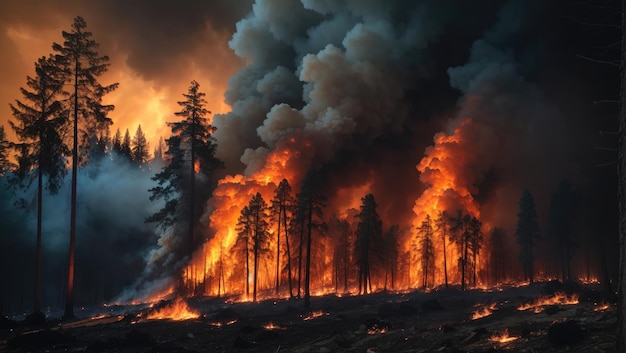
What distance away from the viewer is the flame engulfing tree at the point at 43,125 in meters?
28.5

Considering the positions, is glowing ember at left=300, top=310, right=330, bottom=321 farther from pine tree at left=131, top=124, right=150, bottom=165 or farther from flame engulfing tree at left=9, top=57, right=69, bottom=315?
pine tree at left=131, top=124, right=150, bottom=165

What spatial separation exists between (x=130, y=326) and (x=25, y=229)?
41955 millimetres

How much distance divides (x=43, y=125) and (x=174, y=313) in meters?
15.1

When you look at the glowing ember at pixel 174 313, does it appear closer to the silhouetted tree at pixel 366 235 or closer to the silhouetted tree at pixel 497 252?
the silhouetted tree at pixel 366 235

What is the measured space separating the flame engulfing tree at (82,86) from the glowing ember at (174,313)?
22.5ft

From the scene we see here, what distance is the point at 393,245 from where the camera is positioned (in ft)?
215

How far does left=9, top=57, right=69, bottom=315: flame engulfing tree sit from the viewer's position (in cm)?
2853

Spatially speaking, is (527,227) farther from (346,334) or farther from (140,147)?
(140,147)

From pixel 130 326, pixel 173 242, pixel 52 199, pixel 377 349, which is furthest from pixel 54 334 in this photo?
pixel 52 199

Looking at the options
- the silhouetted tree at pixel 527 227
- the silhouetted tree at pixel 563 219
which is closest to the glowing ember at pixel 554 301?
the silhouetted tree at pixel 527 227

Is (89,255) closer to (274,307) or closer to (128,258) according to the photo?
(128,258)

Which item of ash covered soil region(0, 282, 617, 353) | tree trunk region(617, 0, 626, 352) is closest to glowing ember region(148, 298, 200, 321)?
ash covered soil region(0, 282, 617, 353)

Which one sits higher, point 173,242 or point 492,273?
point 173,242

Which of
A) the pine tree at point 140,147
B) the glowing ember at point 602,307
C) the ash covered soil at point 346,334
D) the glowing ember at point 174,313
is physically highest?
the pine tree at point 140,147
